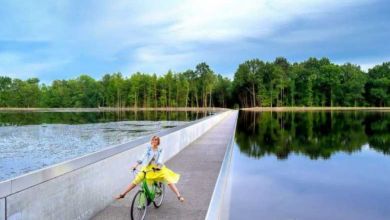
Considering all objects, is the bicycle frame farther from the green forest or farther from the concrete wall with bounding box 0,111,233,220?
the green forest

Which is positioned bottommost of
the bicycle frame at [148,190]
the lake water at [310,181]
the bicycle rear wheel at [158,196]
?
the lake water at [310,181]

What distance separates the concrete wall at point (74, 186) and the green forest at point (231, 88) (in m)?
89.9

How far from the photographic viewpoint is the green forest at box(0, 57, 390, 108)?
97.5 meters

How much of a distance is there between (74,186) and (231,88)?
10077 cm

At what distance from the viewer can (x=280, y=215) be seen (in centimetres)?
892

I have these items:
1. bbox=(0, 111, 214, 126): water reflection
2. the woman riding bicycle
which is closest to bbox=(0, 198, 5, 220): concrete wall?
the woman riding bicycle

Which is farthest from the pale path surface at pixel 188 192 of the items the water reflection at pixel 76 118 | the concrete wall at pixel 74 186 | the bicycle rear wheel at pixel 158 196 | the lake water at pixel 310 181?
the water reflection at pixel 76 118

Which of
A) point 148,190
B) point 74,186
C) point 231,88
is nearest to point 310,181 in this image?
point 148,190

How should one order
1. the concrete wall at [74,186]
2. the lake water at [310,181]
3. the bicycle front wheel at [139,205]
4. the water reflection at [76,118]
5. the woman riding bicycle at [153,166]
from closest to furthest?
the concrete wall at [74,186] → the bicycle front wheel at [139,205] → the woman riding bicycle at [153,166] → the lake water at [310,181] → the water reflection at [76,118]

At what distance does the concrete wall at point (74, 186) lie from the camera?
14.4ft

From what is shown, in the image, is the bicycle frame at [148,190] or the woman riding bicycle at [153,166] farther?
the woman riding bicycle at [153,166]

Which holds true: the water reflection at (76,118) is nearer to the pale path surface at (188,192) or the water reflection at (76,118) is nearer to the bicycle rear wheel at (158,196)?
the pale path surface at (188,192)

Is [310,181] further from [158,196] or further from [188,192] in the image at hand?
[158,196]

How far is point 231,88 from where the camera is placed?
105250mm
